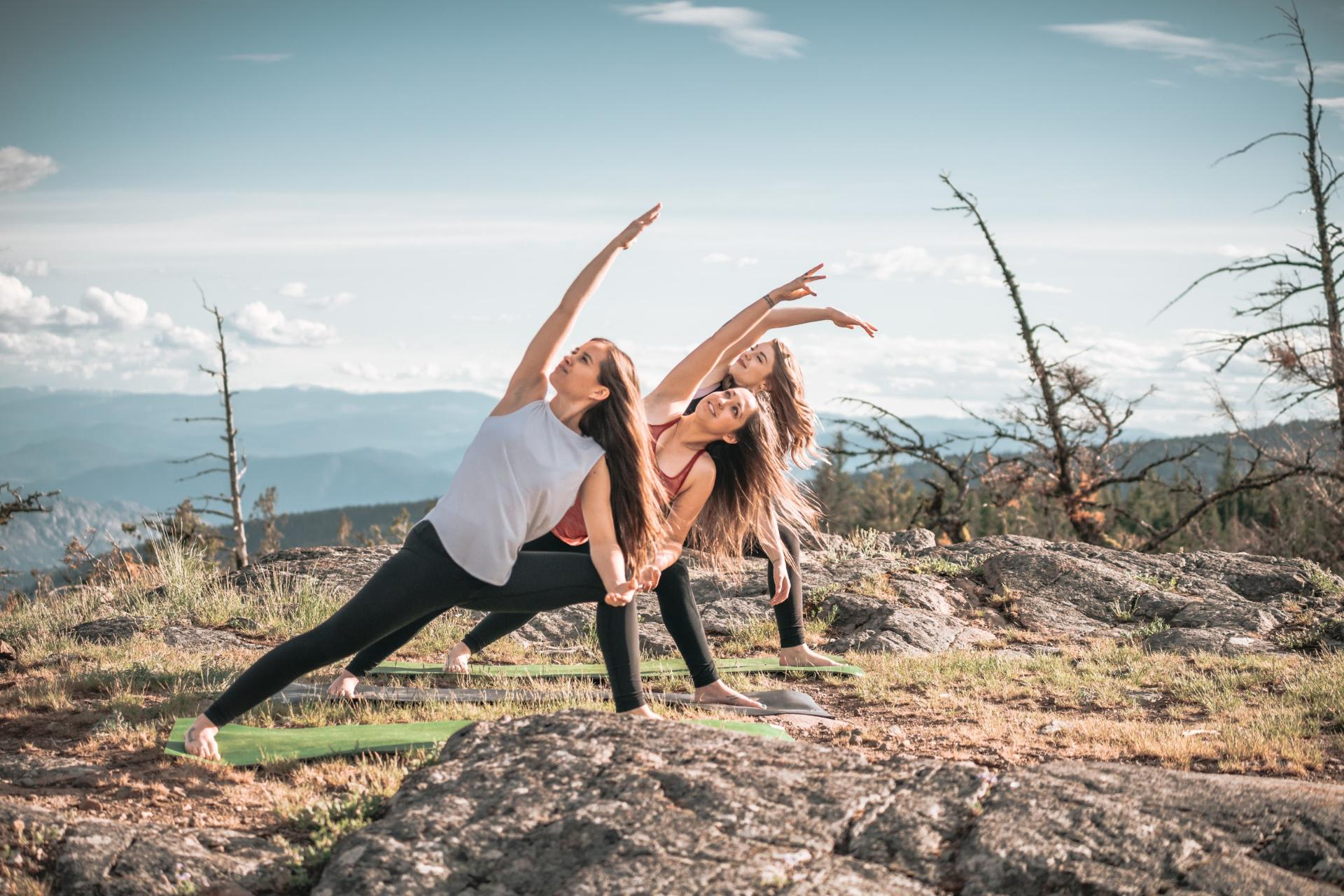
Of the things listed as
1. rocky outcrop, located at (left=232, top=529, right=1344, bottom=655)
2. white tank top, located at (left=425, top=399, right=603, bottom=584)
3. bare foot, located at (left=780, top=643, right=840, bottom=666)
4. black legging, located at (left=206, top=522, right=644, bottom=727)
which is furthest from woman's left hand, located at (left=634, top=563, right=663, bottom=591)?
rocky outcrop, located at (left=232, top=529, right=1344, bottom=655)

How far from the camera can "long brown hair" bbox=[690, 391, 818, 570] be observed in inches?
224

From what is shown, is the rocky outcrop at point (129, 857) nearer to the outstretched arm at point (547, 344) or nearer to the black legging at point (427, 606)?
the black legging at point (427, 606)

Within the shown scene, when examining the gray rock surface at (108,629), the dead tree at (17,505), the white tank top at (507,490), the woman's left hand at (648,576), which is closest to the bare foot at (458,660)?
the woman's left hand at (648,576)

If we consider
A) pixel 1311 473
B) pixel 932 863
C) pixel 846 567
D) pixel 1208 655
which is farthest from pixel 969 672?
pixel 1311 473

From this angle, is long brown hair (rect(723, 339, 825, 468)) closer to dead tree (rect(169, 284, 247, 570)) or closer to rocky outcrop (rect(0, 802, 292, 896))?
rocky outcrop (rect(0, 802, 292, 896))

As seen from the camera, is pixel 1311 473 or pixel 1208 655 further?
pixel 1311 473

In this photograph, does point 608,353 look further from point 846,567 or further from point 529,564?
point 846,567

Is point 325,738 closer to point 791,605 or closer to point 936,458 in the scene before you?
point 791,605

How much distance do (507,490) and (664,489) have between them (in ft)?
2.66

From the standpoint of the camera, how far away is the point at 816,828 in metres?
2.88

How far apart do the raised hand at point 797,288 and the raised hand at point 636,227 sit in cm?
95

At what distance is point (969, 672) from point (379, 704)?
12.7ft

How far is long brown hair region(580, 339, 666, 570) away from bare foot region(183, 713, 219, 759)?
189 cm

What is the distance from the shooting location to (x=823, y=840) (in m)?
2.83
